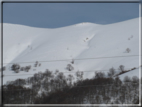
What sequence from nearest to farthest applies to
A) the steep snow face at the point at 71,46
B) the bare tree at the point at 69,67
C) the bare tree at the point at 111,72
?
the bare tree at the point at 111,72
the bare tree at the point at 69,67
the steep snow face at the point at 71,46

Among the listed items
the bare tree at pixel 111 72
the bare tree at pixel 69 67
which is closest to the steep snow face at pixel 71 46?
the bare tree at pixel 69 67

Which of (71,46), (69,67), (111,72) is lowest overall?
(111,72)

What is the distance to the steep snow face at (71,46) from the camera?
86.8 ft

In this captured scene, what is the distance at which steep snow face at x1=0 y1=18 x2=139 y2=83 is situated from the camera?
86.8ft

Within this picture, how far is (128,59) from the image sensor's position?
26156mm

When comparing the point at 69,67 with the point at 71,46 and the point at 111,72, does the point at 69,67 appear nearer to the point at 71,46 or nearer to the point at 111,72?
the point at 111,72

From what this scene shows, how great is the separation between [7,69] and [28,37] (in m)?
18.8

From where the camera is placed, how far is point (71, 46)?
34156 mm

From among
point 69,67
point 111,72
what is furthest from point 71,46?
point 111,72

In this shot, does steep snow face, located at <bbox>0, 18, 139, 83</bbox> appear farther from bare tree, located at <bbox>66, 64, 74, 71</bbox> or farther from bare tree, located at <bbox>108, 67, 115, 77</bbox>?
bare tree, located at <bbox>108, 67, 115, 77</bbox>

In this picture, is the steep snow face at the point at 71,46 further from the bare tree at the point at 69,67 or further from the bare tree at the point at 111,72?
the bare tree at the point at 111,72

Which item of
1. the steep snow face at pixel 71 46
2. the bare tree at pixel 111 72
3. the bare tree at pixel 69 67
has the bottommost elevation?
the bare tree at pixel 111 72

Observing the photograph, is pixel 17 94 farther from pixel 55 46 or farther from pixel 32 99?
pixel 55 46

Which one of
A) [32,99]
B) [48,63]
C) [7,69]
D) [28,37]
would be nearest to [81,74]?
[48,63]
